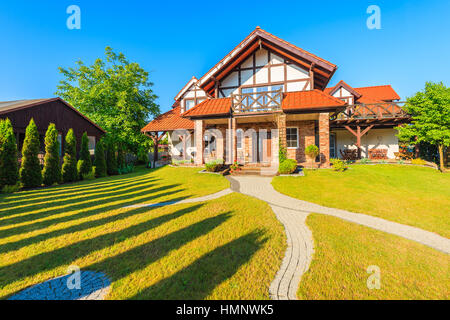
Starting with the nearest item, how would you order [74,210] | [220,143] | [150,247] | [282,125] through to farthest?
1. [150,247]
2. [74,210]
3. [282,125]
4. [220,143]

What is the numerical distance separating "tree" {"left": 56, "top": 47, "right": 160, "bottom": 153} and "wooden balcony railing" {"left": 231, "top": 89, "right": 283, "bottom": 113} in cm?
1082

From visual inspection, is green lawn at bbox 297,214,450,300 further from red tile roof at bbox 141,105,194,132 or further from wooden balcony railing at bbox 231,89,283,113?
red tile roof at bbox 141,105,194,132

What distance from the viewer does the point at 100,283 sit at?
243 cm

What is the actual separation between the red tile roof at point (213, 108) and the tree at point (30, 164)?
27.9ft

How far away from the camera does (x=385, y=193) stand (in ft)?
23.4

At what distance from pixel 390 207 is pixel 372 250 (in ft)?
11.5

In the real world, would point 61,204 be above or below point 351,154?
below

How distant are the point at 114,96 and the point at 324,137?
19.9 meters

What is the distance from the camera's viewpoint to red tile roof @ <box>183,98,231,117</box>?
12977 mm

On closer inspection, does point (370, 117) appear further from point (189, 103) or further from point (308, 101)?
point (189, 103)

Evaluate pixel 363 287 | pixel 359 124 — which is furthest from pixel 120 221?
pixel 359 124

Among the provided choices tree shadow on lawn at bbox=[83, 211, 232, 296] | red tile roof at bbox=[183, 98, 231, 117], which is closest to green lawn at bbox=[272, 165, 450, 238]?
tree shadow on lawn at bbox=[83, 211, 232, 296]

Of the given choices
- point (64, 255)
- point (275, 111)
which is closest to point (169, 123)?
point (275, 111)
